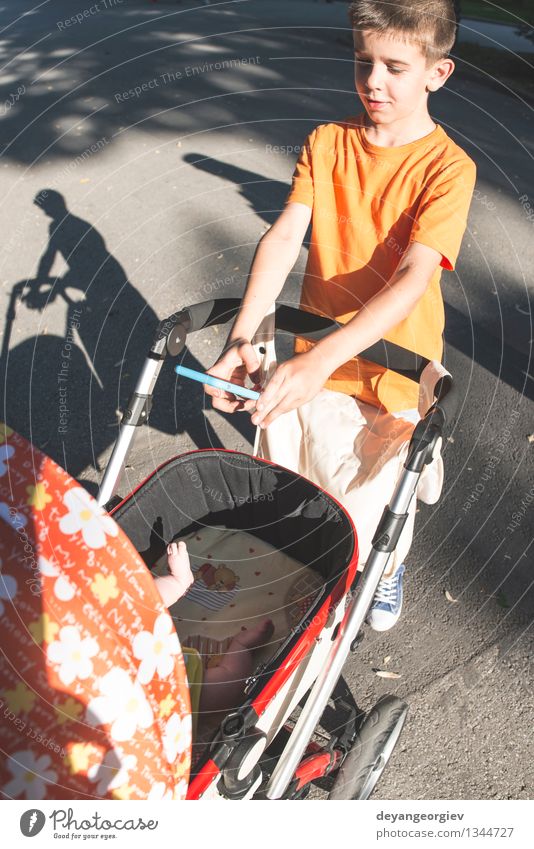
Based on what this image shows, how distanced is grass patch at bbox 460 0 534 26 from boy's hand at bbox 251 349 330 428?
7.98 meters

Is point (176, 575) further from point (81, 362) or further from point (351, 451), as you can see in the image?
point (81, 362)

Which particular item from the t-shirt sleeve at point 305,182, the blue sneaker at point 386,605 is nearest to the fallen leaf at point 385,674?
the blue sneaker at point 386,605

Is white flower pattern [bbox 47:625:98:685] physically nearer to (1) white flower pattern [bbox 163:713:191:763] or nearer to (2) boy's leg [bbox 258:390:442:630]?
(1) white flower pattern [bbox 163:713:191:763]

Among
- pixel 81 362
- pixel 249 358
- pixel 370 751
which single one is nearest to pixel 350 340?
pixel 249 358

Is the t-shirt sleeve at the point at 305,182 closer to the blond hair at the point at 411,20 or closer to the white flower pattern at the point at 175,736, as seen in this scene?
the blond hair at the point at 411,20

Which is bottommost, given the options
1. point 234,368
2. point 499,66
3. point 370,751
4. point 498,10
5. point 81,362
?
point 370,751

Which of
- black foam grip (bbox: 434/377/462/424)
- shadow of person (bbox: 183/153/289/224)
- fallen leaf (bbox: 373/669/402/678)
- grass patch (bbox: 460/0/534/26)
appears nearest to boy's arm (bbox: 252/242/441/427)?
black foam grip (bbox: 434/377/462/424)

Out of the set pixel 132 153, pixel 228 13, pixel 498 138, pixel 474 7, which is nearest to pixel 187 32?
pixel 228 13

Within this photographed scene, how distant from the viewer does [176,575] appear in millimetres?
1734

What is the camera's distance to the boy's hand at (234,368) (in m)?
1.69

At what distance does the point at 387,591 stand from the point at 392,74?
1331 mm

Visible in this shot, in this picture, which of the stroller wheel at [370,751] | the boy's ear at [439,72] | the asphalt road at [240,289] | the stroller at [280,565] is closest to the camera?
the stroller at [280,565]

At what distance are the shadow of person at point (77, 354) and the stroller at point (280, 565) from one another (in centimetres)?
97

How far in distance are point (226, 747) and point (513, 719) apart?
3.22 feet
